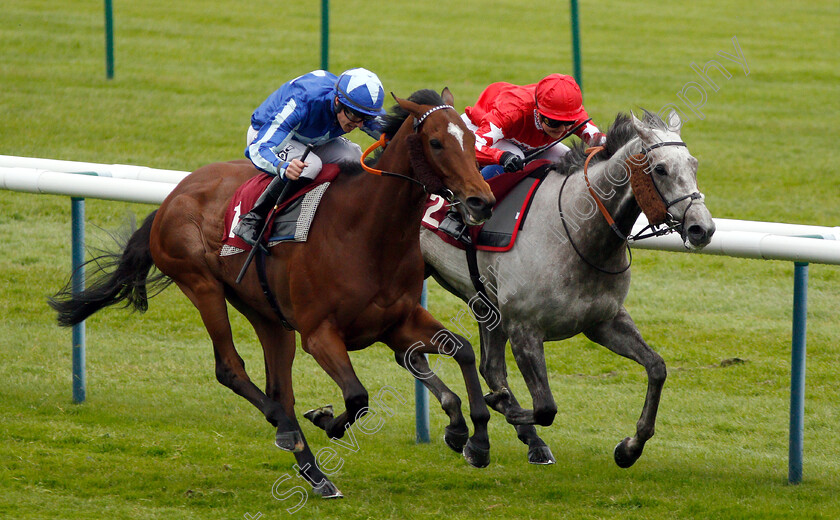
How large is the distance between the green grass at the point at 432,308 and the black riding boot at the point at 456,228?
1.12m

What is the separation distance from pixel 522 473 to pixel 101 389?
274 centimetres

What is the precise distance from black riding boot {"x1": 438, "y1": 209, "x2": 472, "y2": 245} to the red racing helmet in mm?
627

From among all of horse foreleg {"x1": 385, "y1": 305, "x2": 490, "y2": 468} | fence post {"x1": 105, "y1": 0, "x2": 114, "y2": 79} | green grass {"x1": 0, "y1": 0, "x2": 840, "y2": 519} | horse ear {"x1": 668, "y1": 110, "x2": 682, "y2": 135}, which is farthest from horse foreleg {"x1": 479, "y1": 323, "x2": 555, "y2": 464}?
fence post {"x1": 105, "y1": 0, "x2": 114, "y2": 79}

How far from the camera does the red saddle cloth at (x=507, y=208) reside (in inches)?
193

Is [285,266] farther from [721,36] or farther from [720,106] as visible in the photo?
[721,36]

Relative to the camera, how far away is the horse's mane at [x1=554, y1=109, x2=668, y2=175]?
447 cm

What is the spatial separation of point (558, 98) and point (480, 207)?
1.29 metres

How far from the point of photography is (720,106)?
50.3ft

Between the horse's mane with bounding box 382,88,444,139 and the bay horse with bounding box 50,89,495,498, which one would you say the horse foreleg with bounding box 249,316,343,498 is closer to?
the bay horse with bounding box 50,89,495,498

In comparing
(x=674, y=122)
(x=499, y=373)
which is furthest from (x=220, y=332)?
(x=674, y=122)

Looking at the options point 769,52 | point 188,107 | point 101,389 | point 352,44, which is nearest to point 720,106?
point 769,52

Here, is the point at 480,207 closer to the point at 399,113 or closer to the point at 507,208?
the point at 399,113

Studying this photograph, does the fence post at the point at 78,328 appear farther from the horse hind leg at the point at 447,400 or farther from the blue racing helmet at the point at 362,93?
the horse hind leg at the point at 447,400

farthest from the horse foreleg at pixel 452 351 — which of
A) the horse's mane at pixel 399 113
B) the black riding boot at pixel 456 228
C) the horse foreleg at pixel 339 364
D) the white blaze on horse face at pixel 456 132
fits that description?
the white blaze on horse face at pixel 456 132
